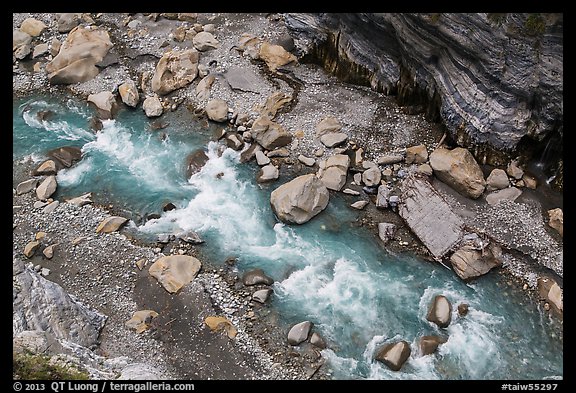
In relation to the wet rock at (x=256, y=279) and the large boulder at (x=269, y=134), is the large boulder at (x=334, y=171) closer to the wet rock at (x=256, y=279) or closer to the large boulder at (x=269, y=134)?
the large boulder at (x=269, y=134)

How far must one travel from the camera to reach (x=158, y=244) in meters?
18.6

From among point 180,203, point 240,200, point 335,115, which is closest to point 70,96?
point 180,203

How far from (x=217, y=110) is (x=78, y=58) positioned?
27.8 feet

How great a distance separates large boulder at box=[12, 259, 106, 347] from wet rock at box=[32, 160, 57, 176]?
5700 millimetres

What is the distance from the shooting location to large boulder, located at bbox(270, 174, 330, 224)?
1894cm

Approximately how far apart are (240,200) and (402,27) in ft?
31.1

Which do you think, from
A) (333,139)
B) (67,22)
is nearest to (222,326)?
(333,139)

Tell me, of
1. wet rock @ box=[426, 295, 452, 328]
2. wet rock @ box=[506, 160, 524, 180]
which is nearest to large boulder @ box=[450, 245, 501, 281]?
wet rock @ box=[426, 295, 452, 328]

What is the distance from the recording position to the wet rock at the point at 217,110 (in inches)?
904

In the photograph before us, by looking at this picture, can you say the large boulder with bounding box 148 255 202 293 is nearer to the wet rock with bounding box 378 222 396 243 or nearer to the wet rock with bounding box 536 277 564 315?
the wet rock with bounding box 378 222 396 243

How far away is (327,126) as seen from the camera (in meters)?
21.9

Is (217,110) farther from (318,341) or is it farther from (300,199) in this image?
(318,341)

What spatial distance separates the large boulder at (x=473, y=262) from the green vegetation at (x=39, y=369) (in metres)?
11.8

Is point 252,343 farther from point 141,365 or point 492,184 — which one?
point 492,184
